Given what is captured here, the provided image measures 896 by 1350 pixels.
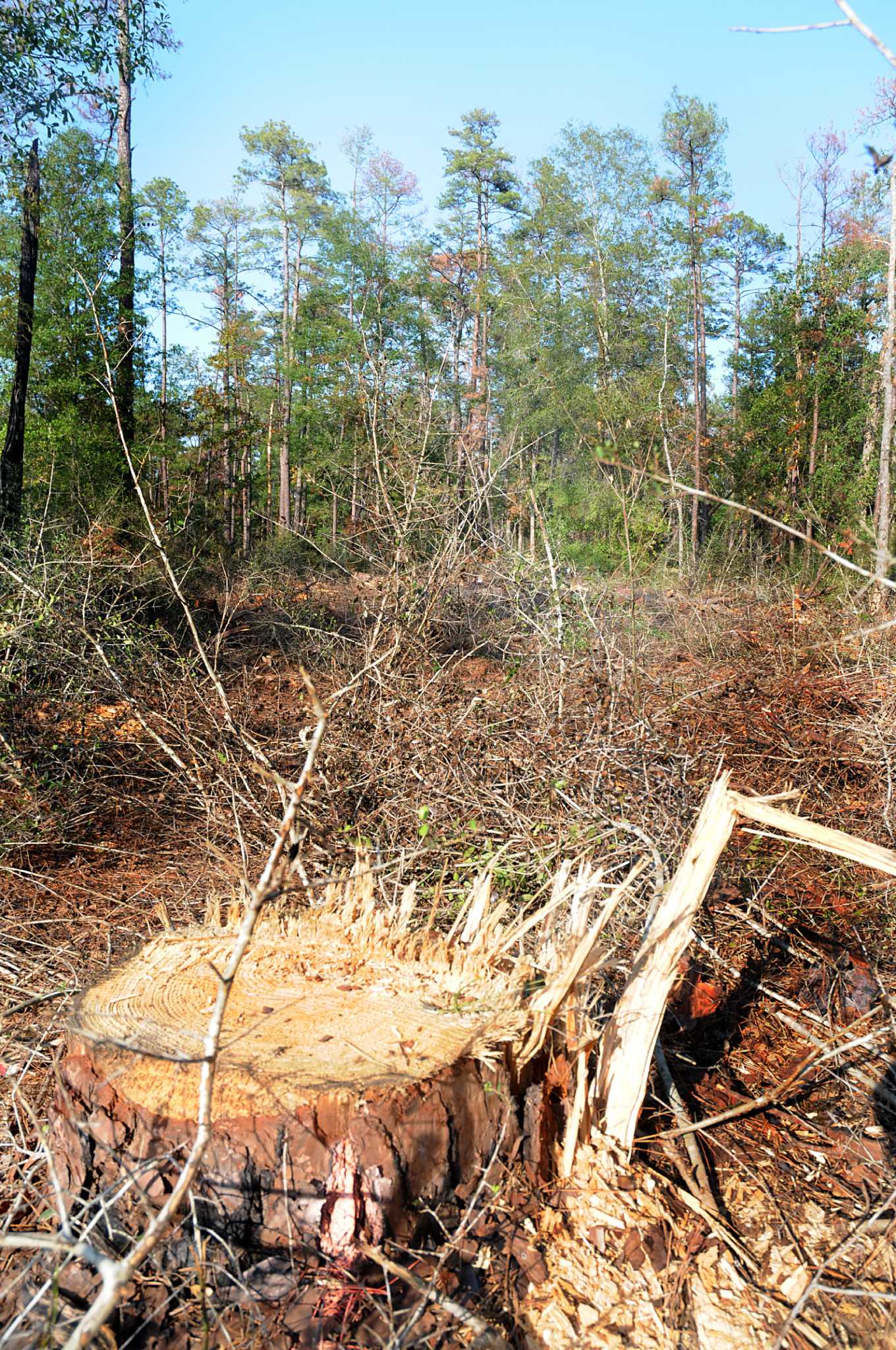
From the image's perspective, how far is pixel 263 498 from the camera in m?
28.4

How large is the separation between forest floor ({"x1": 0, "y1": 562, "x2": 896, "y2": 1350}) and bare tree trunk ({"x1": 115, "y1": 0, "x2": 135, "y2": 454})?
5988mm

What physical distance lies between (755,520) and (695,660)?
503 inches

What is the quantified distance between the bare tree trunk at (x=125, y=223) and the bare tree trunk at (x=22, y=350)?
0.89 metres

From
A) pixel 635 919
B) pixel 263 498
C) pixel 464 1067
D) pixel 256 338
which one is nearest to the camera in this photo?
pixel 464 1067

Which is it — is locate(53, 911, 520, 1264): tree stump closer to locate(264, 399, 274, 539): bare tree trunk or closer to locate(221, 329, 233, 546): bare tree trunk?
locate(221, 329, 233, 546): bare tree trunk

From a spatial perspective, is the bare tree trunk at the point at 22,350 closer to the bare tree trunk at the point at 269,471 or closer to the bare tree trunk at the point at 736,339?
the bare tree trunk at the point at 269,471

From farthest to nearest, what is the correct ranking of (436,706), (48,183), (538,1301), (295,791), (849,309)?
(849,309) < (48,183) < (436,706) < (538,1301) < (295,791)

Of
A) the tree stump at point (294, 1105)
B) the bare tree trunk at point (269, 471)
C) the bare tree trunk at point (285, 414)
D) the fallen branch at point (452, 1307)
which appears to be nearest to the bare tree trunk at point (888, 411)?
the bare tree trunk at point (269, 471)

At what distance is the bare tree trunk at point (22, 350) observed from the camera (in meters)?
8.41

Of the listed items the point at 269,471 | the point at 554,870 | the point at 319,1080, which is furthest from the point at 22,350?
the point at 269,471

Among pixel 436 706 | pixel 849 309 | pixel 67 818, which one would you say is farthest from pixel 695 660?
pixel 849 309

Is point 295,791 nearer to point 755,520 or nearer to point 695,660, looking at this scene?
point 695,660

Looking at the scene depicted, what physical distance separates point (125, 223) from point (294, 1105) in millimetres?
15069

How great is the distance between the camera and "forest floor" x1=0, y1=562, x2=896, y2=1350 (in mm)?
1850
